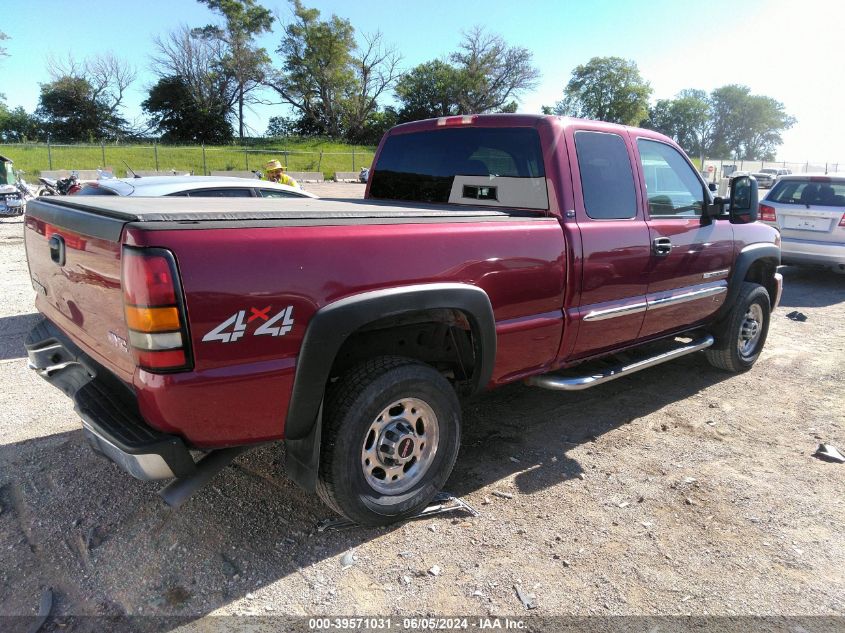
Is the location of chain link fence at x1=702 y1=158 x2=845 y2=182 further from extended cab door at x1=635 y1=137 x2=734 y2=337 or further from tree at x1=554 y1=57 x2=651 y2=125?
extended cab door at x1=635 y1=137 x2=734 y2=337

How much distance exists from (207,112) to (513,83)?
110ft

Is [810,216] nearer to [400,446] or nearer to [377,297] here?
[400,446]

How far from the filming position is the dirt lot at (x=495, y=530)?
259cm

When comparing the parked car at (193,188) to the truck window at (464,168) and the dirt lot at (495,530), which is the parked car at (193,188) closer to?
the truck window at (464,168)

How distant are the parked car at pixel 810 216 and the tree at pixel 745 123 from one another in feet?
386

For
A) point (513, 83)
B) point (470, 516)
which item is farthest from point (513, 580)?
point (513, 83)

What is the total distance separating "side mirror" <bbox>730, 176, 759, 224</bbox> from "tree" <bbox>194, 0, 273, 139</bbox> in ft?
202

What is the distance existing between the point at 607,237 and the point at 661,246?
1.97ft

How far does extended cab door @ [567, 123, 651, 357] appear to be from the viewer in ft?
12.1

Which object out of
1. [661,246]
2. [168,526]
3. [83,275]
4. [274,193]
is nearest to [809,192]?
[661,246]

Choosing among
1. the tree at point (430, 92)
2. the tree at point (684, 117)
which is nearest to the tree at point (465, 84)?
the tree at point (430, 92)

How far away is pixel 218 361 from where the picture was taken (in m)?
2.32

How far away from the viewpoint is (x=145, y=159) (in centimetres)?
3728

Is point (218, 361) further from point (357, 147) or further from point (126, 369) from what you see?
point (357, 147)
